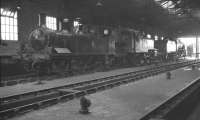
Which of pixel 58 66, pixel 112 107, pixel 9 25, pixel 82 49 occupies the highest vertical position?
pixel 9 25

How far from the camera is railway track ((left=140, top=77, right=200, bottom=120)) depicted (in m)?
6.50

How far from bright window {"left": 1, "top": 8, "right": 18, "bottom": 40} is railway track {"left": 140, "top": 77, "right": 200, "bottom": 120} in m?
13.6

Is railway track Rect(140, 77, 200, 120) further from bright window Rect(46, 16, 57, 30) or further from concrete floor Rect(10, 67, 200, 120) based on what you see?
bright window Rect(46, 16, 57, 30)

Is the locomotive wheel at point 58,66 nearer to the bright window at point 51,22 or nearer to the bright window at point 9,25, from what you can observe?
the bright window at point 9,25

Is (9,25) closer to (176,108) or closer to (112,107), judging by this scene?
(112,107)

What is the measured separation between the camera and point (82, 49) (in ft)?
53.7

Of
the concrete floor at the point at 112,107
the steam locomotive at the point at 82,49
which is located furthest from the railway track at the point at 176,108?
the steam locomotive at the point at 82,49

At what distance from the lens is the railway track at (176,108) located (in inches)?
256

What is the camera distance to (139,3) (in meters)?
24.8

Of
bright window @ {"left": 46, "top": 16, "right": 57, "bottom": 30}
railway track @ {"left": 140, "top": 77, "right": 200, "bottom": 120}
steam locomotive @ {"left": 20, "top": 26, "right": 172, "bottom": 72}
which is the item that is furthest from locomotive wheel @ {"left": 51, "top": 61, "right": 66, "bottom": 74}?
bright window @ {"left": 46, "top": 16, "right": 57, "bottom": 30}

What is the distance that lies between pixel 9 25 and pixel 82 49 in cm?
641

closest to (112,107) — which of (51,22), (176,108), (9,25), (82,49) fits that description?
(176,108)

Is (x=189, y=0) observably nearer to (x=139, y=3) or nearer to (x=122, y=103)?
(x=139, y=3)

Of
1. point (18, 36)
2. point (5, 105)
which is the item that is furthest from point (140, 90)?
point (18, 36)
